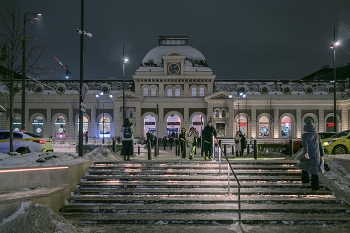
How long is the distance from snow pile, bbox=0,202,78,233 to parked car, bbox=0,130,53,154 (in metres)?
8.87

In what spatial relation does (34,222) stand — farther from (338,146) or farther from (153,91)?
(153,91)

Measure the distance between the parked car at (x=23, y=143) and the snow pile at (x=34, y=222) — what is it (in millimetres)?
8870

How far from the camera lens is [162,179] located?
36.3ft

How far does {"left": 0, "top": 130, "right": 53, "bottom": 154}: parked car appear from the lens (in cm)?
1611

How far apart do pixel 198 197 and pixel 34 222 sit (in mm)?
4548

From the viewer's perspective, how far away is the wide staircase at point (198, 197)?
8.46 meters

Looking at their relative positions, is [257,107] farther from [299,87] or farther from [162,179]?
[162,179]

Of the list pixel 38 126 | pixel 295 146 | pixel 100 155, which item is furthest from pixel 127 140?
pixel 38 126

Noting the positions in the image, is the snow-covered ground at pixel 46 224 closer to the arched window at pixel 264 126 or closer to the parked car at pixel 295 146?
the parked car at pixel 295 146

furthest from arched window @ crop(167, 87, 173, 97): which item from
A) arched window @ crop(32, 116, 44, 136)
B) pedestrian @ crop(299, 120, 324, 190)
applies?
pedestrian @ crop(299, 120, 324, 190)

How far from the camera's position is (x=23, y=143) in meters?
16.2

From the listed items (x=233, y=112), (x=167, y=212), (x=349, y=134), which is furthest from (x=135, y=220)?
(x=233, y=112)

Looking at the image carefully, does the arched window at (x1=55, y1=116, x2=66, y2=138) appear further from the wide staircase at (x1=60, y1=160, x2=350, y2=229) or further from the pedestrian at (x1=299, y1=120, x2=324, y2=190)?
the pedestrian at (x1=299, y1=120, x2=324, y2=190)

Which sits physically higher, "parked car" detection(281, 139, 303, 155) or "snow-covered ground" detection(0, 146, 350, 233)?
"parked car" detection(281, 139, 303, 155)
